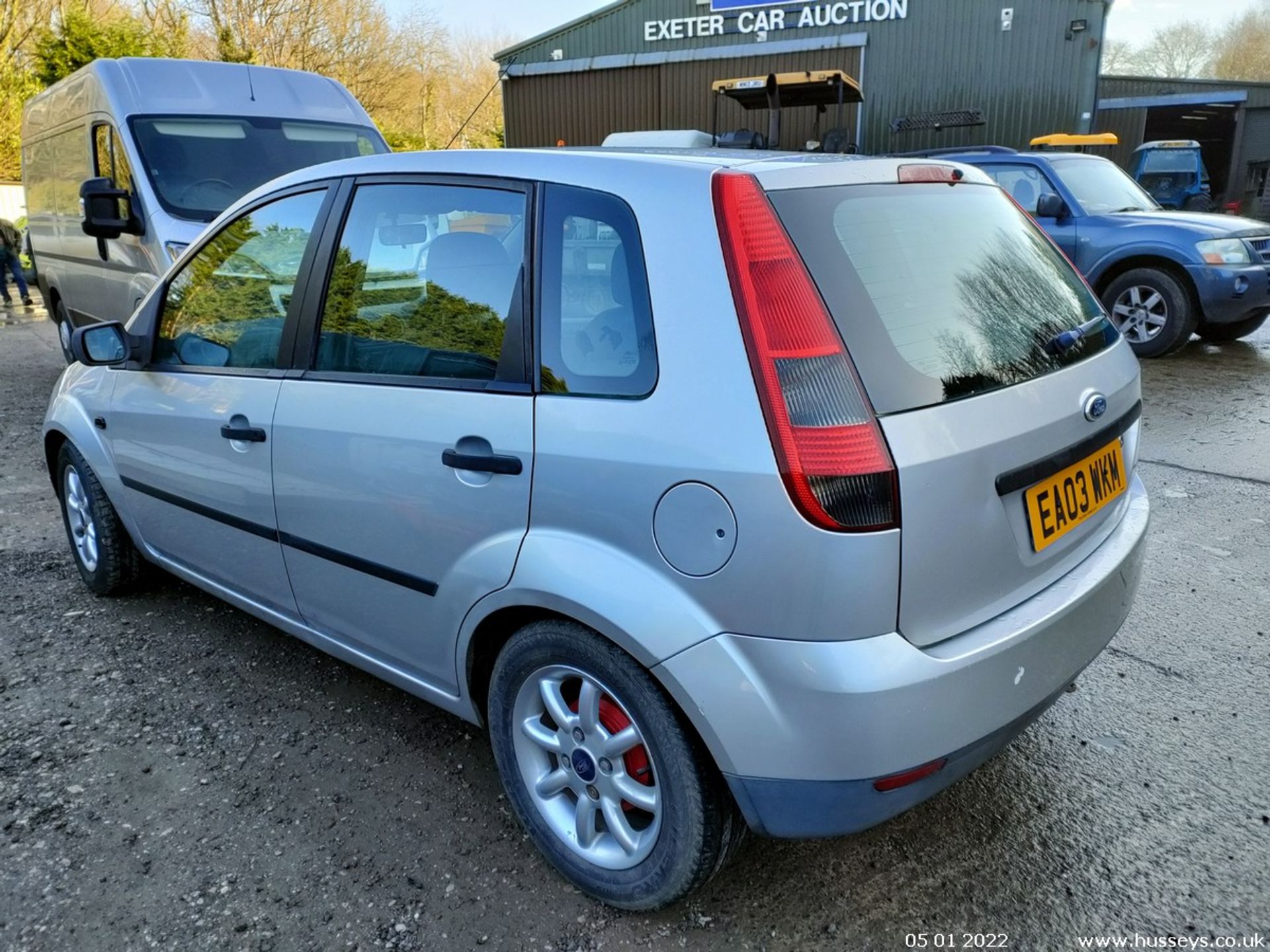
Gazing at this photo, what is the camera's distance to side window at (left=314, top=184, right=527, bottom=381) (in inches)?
85.0

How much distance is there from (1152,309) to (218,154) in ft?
24.9

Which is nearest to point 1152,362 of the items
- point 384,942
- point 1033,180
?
point 1033,180

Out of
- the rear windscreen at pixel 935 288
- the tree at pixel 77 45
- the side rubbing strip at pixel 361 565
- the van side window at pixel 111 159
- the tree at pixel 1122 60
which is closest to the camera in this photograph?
the rear windscreen at pixel 935 288

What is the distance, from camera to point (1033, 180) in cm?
849

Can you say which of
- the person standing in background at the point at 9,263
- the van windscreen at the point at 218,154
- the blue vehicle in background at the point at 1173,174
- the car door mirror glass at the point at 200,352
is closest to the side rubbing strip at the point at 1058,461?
the car door mirror glass at the point at 200,352

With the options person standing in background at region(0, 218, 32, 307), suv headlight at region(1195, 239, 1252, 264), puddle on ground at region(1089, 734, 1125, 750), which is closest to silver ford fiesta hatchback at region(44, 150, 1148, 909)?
puddle on ground at region(1089, 734, 1125, 750)

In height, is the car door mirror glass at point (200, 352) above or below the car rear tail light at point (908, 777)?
above

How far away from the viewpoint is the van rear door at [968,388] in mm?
1735

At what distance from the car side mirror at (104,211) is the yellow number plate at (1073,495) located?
6.00m

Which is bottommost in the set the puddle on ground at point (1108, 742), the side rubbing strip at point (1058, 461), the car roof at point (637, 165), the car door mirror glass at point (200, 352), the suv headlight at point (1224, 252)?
the puddle on ground at point (1108, 742)

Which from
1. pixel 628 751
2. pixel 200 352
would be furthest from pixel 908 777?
pixel 200 352

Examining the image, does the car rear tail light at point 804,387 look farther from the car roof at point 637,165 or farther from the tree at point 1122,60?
the tree at point 1122,60

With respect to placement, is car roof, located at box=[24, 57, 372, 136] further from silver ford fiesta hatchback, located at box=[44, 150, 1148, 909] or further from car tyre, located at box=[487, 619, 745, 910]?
car tyre, located at box=[487, 619, 745, 910]

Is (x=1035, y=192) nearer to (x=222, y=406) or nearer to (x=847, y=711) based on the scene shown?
(x=222, y=406)
